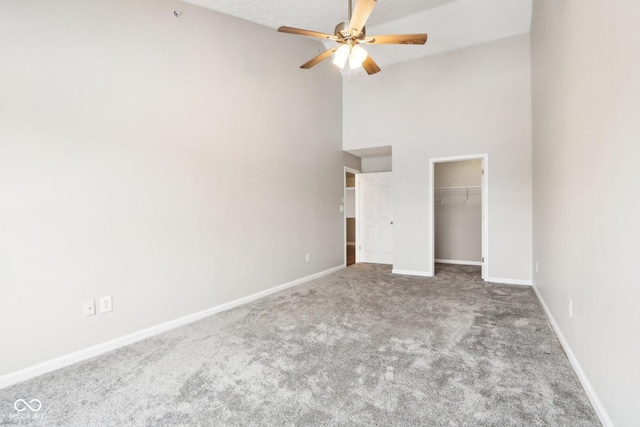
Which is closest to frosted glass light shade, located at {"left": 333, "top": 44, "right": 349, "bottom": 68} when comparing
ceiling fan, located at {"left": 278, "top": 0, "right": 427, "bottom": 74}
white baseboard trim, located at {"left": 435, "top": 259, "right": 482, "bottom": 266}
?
ceiling fan, located at {"left": 278, "top": 0, "right": 427, "bottom": 74}

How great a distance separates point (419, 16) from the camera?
13.7 ft

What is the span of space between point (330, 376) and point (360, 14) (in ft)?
8.78

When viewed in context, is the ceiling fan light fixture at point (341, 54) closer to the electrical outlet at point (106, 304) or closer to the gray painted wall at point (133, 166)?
the gray painted wall at point (133, 166)

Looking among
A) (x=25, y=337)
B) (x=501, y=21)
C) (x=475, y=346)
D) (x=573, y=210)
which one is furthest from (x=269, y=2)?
(x=475, y=346)

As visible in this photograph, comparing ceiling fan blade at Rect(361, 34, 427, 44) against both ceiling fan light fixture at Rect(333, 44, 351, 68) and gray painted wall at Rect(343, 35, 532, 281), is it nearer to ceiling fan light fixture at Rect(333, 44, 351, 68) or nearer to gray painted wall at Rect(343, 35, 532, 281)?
ceiling fan light fixture at Rect(333, 44, 351, 68)

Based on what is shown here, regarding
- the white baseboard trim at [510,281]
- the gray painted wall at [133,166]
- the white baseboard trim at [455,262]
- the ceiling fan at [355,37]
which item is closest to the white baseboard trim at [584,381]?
the white baseboard trim at [510,281]

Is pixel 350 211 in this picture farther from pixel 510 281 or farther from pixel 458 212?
pixel 510 281

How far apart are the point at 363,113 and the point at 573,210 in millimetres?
3945

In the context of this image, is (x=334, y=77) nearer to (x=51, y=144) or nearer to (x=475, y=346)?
(x=51, y=144)

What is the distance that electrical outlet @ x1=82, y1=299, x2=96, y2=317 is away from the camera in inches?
91.5

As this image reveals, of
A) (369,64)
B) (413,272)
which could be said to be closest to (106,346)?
(369,64)

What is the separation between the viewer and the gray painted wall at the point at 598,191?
125 cm

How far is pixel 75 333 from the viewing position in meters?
2.29

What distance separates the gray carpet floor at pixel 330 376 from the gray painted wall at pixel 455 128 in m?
1.67
